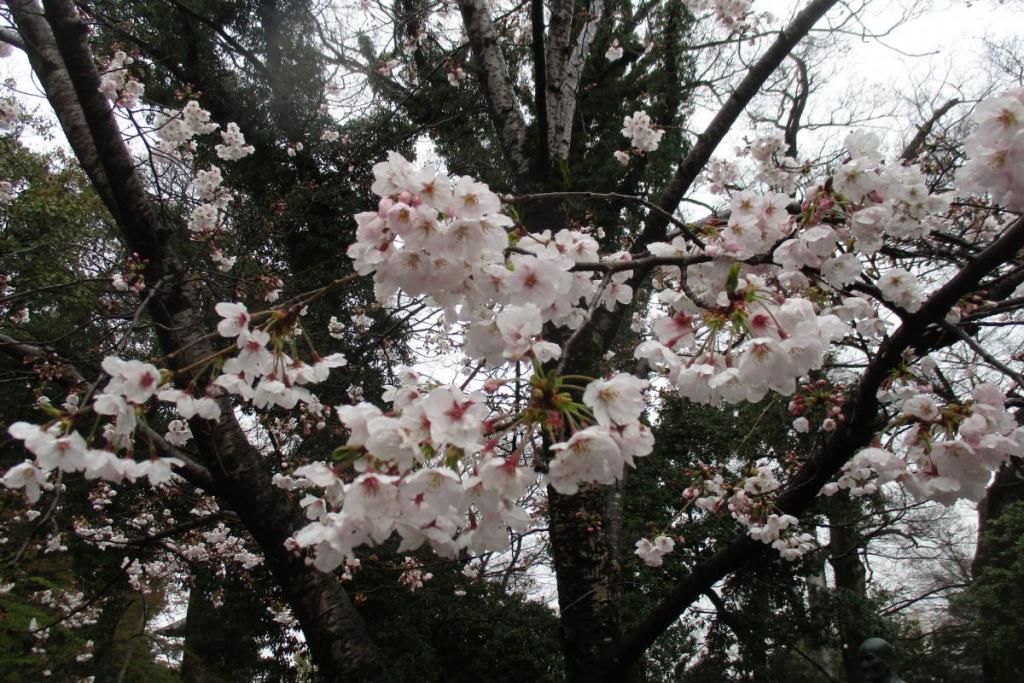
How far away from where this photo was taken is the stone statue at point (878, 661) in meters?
3.03

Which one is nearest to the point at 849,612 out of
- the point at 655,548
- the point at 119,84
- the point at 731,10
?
the point at 655,548

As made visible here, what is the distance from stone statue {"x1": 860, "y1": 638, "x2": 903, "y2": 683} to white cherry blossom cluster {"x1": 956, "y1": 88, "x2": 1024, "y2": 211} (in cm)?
287

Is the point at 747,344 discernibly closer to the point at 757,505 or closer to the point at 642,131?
the point at 757,505

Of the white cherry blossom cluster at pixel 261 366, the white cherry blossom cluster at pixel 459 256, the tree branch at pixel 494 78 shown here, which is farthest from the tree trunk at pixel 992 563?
the white cherry blossom cluster at pixel 261 366

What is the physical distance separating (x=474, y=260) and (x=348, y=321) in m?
6.63

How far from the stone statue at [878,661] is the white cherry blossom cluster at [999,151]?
287 centimetres

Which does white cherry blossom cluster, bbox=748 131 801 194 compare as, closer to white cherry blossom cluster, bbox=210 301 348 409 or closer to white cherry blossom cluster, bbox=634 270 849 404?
white cherry blossom cluster, bbox=634 270 849 404

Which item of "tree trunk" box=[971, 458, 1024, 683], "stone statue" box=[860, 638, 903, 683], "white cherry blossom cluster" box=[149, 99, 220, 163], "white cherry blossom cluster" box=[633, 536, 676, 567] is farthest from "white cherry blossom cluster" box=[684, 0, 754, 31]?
"tree trunk" box=[971, 458, 1024, 683]

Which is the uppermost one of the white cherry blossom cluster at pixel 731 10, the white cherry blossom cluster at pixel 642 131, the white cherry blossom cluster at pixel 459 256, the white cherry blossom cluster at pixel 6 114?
the white cherry blossom cluster at pixel 731 10

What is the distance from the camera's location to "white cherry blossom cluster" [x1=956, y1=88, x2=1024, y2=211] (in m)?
0.95

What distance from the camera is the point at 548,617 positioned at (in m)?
6.98

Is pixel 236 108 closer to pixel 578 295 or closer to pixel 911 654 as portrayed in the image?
pixel 578 295

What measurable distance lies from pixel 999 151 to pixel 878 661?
9.85ft

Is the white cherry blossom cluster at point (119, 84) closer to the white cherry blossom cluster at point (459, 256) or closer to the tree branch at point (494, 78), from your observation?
the tree branch at point (494, 78)
